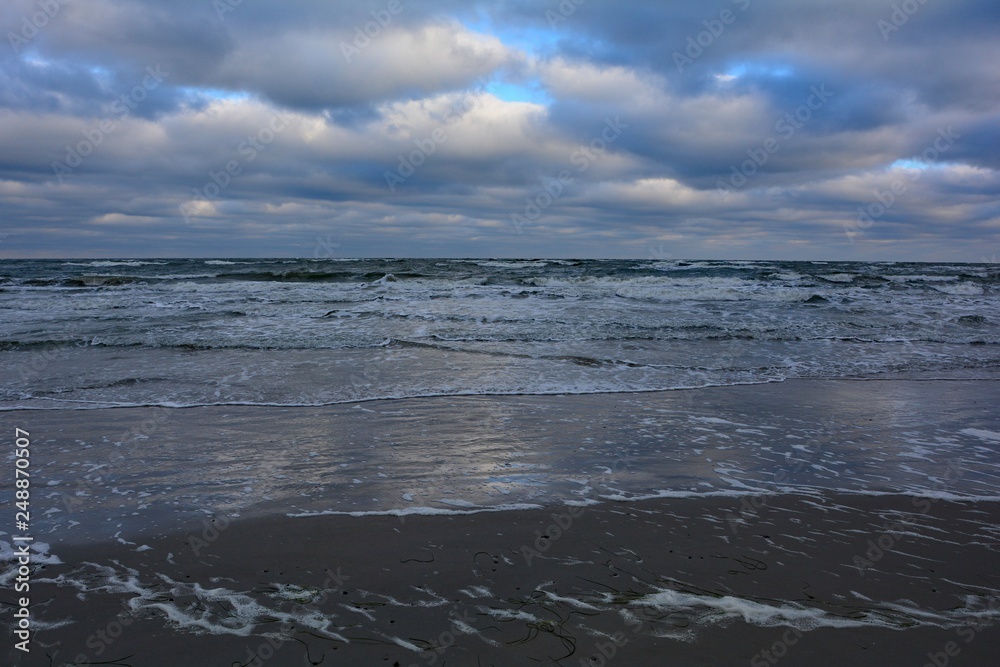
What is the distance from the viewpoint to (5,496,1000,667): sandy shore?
267 centimetres

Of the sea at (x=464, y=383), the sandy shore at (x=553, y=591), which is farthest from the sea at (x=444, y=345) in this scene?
Answer: the sandy shore at (x=553, y=591)

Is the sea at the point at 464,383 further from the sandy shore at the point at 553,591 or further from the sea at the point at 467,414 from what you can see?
the sandy shore at the point at 553,591

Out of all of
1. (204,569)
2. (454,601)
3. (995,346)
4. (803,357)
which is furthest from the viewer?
(995,346)

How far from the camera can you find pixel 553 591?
3.13 meters

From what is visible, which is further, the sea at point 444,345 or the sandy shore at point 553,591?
the sea at point 444,345

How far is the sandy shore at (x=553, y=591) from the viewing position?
267cm

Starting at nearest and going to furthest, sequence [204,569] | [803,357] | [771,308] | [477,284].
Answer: [204,569] < [803,357] < [771,308] < [477,284]

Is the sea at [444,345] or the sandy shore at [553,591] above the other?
the sea at [444,345]

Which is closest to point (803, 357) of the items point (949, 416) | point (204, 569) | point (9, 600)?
point (949, 416)

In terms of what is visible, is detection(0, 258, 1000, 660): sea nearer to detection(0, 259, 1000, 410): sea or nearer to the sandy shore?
detection(0, 259, 1000, 410): sea

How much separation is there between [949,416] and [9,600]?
355 inches

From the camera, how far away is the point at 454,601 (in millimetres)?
3041

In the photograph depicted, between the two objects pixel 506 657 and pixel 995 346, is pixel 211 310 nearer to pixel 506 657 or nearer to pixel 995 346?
pixel 506 657

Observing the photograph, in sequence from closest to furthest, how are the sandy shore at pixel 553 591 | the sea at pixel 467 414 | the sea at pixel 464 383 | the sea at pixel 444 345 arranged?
1. the sandy shore at pixel 553 591
2. the sea at pixel 467 414
3. the sea at pixel 464 383
4. the sea at pixel 444 345
